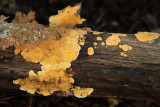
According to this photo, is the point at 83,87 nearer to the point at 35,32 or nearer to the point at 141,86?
the point at 141,86

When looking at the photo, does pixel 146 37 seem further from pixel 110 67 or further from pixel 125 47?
pixel 110 67

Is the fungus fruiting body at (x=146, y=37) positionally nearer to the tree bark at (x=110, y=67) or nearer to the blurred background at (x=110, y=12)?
the tree bark at (x=110, y=67)

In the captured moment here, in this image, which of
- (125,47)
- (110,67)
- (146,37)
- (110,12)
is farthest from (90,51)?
(110,12)

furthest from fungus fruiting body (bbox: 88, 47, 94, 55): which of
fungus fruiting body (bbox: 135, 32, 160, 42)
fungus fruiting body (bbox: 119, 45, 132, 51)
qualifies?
fungus fruiting body (bbox: 135, 32, 160, 42)

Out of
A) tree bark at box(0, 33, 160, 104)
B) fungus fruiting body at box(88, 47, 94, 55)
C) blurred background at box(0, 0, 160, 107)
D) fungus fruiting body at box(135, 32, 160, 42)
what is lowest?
tree bark at box(0, 33, 160, 104)

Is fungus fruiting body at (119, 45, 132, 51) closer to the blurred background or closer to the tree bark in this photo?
the tree bark
